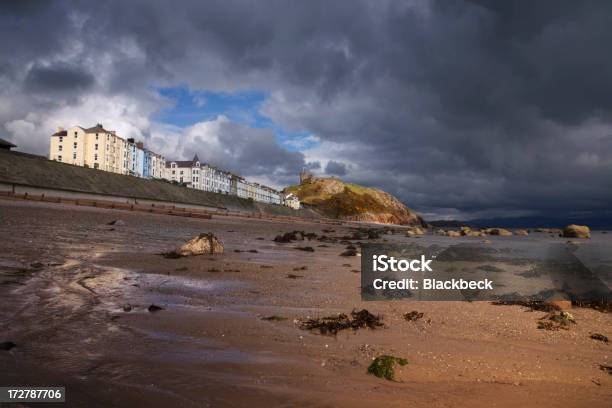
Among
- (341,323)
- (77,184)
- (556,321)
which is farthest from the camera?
(77,184)

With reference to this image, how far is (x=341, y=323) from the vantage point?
220 inches

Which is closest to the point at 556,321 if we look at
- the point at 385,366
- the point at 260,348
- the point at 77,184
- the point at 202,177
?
the point at 385,366

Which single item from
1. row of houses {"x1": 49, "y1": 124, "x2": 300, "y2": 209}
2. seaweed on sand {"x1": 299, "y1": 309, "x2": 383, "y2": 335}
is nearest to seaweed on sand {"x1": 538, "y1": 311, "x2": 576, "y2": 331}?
seaweed on sand {"x1": 299, "y1": 309, "x2": 383, "y2": 335}

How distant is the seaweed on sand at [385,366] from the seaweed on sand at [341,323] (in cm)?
124

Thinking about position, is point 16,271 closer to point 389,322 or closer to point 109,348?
point 109,348

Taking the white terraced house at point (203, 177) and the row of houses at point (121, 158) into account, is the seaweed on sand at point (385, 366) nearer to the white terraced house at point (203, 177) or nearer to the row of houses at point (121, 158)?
the row of houses at point (121, 158)

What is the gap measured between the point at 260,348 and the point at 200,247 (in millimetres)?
8602

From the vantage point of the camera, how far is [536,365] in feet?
14.0

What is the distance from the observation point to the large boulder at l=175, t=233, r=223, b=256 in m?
12.1

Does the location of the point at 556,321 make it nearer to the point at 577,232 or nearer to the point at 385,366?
the point at 385,366

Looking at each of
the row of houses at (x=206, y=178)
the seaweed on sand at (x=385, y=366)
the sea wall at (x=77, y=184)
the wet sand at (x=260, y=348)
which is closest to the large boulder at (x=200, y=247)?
the wet sand at (x=260, y=348)

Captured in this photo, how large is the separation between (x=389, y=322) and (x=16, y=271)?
6.96 m

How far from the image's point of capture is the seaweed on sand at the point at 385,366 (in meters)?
3.81

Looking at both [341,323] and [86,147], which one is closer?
[341,323]
